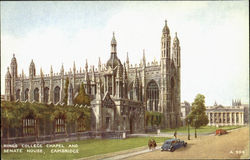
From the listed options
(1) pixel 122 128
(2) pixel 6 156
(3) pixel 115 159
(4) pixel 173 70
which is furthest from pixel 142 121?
(2) pixel 6 156

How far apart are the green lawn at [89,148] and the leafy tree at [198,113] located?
7.83 ft

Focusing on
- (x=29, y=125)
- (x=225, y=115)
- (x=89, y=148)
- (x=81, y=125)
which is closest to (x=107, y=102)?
(x=81, y=125)

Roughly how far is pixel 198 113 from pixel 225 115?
185 cm

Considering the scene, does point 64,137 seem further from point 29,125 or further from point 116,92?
point 116,92

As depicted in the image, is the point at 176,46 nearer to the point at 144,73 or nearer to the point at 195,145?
the point at 195,145

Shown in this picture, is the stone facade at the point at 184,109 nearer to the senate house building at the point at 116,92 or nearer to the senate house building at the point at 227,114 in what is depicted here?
the senate house building at the point at 116,92

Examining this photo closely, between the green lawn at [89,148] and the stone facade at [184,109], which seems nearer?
the green lawn at [89,148]

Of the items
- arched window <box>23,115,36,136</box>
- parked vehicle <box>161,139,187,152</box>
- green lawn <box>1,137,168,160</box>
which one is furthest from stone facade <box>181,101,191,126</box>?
arched window <box>23,115,36,136</box>

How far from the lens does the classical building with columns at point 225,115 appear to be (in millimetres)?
17094

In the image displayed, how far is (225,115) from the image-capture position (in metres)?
18.2

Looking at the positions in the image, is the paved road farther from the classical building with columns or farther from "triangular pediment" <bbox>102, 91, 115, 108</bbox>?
"triangular pediment" <bbox>102, 91, 115, 108</bbox>

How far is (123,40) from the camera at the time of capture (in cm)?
1661

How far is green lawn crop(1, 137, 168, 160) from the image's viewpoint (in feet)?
46.6

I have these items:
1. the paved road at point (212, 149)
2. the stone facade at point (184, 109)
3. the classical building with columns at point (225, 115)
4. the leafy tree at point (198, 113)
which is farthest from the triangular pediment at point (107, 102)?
the classical building with columns at point (225, 115)
